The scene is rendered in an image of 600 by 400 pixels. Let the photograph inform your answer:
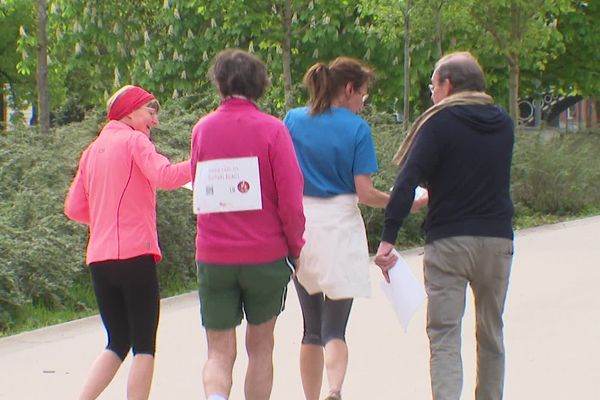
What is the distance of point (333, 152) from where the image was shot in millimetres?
5930

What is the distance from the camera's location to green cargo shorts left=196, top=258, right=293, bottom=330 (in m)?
5.22

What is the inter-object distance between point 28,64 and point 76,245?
1354 centimetres

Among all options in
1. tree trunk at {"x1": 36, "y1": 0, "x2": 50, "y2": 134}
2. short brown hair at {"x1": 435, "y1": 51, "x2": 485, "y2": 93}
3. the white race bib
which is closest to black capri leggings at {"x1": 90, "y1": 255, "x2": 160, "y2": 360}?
the white race bib

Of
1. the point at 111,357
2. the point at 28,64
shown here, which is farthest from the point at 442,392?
the point at 28,64

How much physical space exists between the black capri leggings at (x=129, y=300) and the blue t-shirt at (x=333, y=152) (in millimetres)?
823

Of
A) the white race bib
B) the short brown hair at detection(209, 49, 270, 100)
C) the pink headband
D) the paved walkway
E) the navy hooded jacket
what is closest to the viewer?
the white race bib

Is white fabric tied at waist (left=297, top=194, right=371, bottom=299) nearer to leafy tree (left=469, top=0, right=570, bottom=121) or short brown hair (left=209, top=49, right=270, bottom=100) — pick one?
short brown hair (left=209, top=49, right=270, bottom=100)

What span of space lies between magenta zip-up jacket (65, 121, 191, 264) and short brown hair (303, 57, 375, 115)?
75cm

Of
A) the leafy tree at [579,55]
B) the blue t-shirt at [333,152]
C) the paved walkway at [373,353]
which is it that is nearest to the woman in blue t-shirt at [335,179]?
the blue t-shirt at [333,152]

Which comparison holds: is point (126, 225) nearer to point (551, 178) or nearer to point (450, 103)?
point (450, 103)

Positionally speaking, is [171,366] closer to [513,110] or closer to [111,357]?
[111,357]

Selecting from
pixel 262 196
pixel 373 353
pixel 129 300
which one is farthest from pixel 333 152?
pixel 373 353

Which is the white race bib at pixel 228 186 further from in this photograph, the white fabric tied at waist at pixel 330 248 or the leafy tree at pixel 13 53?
the leafy tree at pixel 13 53

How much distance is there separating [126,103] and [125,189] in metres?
0.40
